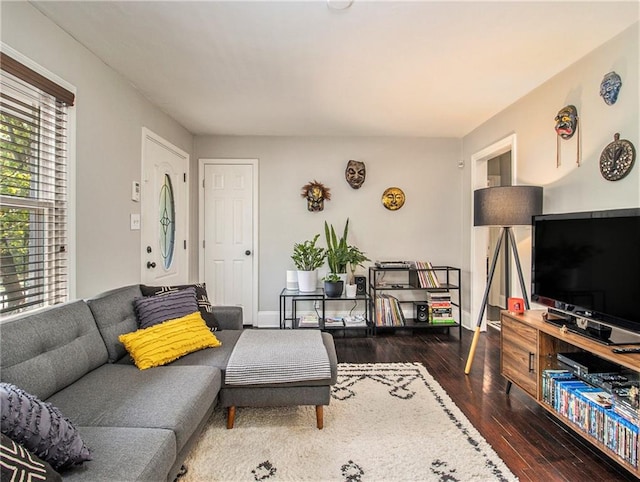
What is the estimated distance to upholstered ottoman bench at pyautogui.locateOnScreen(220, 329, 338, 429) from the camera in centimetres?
183

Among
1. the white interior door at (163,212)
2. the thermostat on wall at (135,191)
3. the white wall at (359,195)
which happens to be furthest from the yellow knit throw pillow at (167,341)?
the white wall at (359,195)

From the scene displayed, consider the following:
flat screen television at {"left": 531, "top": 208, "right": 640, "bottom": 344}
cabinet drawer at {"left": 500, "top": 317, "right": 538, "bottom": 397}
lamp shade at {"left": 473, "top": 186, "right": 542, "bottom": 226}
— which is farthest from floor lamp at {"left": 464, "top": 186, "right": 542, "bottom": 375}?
cabinet drawer at {"left": 500, "top": 317, "right": 538, "bottom": 397}

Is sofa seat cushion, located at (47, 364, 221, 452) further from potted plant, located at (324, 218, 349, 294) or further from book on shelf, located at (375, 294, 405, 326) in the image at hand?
book on shelf, located at (375, 294, 405, 326)

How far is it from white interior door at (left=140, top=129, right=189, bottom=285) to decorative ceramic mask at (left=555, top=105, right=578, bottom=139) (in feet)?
11.0

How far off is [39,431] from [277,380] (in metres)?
1.05

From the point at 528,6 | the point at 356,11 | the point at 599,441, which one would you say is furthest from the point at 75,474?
the point at 528,6

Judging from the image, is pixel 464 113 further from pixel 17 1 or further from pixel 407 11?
pixel 17 1

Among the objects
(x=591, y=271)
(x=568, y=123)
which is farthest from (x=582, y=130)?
(x=591, y=271)

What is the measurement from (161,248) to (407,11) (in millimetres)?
2864

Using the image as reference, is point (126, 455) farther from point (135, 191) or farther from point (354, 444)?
point (135, 191)

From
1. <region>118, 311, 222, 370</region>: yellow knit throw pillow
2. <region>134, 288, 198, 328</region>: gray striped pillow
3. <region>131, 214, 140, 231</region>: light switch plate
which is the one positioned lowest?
<region>118, 311, 222, 370</region>: yellow knit throw pillow

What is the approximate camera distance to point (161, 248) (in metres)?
3.29

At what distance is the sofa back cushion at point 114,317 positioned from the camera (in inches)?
75.1

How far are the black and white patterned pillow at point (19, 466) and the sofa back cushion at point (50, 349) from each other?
555 mm
